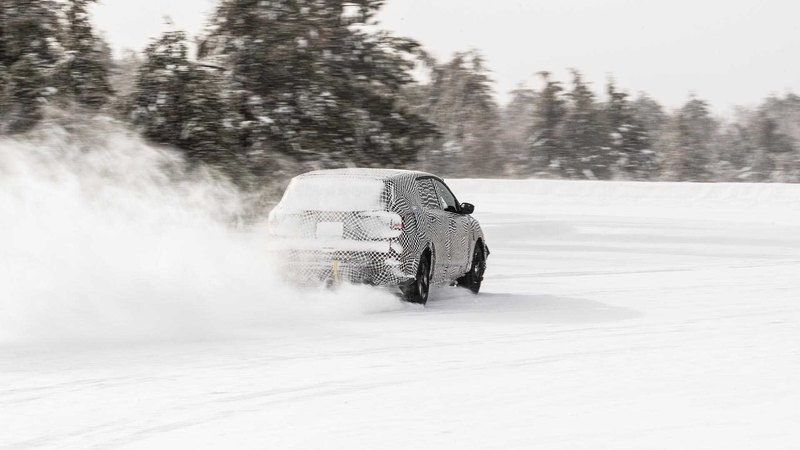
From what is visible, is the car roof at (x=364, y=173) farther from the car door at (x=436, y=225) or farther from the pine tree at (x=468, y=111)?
the pine tree at (x=468, y=111)

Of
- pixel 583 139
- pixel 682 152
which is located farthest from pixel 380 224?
pixel 682 152

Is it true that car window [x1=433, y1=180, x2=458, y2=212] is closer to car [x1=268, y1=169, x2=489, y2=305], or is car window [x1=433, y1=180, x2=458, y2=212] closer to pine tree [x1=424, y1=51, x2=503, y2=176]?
car [x1=268, y1=169, x2=489, y2=305]

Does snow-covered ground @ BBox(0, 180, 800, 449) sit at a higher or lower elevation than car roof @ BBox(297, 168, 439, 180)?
lower

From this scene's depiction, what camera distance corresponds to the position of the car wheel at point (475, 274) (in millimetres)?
15797

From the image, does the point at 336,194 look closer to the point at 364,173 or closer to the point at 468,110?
the point at 364,173

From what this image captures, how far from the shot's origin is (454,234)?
49.0ft

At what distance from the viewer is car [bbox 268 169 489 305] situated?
12867 mm

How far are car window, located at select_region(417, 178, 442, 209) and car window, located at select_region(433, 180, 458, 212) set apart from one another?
0.60 feet

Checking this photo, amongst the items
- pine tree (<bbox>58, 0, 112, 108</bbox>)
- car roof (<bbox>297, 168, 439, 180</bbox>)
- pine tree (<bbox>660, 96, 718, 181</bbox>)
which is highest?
pine tree (<bbox>58, 0, 112, 108</bbox>)

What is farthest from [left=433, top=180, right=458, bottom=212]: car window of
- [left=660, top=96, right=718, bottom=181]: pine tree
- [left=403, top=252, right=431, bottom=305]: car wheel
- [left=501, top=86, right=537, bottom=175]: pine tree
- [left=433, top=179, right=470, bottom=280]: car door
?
[left=660, top=96, right=718, bottom=181]: pine tree

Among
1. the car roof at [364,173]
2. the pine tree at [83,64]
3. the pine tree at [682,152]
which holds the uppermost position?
the pine tree at [83,64]

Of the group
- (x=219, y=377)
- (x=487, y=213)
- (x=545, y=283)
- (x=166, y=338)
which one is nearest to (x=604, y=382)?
(x=219, y=377)

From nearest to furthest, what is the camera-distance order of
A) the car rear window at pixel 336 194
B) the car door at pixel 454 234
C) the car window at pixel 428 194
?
the car rear window at pixel 336 194
the car window at pixel 428 194
the car door at pixel 454 234

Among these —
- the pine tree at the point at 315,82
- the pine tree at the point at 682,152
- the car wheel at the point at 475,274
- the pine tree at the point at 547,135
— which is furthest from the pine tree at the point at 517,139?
the car wheel at the point at 475,274
